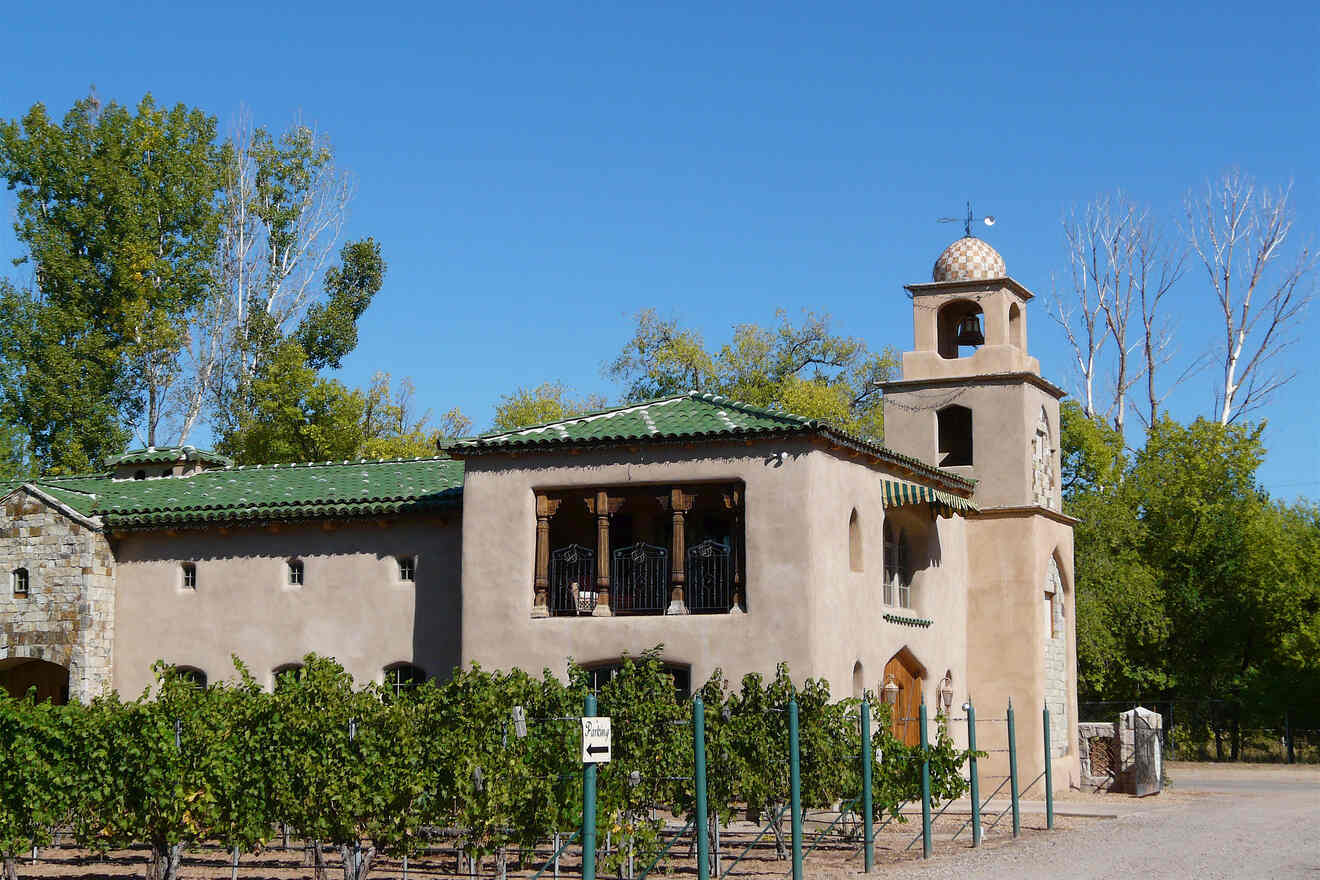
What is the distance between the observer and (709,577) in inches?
1056

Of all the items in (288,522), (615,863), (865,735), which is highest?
(288,522)

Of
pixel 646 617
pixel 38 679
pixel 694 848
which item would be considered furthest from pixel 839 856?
pixel 38 679

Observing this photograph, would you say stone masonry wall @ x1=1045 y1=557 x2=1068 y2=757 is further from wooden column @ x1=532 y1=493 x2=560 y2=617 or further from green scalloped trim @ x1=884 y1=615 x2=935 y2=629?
wooden column @ x1=532 y1=493 x2=560 y2=617

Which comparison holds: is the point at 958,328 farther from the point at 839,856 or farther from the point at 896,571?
the point at 839,856

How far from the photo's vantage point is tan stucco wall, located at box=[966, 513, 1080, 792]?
31547 mm

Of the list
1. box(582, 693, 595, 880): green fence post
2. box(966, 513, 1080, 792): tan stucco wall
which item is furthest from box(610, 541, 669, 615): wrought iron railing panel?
box(582, 693, 595, 880): green fence post

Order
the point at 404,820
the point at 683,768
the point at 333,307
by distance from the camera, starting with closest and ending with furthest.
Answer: the point at 404,820 → the point at 683,768 → the point at 333,307

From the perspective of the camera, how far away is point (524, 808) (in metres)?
17.8

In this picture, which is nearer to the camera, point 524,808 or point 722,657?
point 524,808

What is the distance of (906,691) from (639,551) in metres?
5.98

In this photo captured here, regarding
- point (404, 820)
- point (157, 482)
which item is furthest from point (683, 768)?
point (157, 482)

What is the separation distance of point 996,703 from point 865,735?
1322 centimetres

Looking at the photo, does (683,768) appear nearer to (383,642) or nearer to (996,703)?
(383,642)

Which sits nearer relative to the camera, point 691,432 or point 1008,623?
point 691,432
